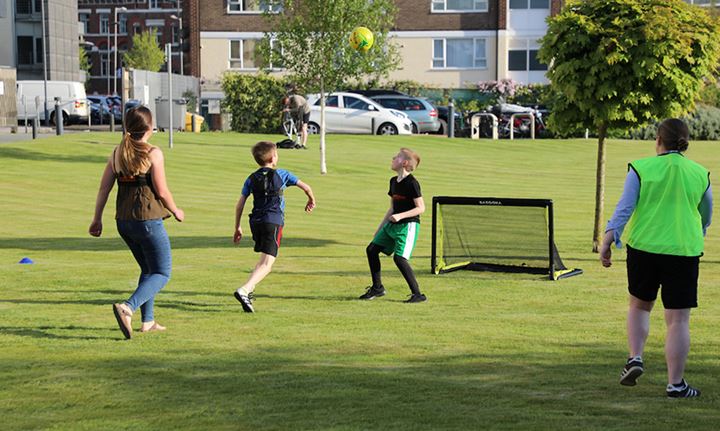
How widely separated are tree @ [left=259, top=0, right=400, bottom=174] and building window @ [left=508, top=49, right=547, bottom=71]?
35578mm

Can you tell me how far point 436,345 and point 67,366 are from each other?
2757 millimetres

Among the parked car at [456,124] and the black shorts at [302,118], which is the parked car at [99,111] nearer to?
the parked car at [456,124]

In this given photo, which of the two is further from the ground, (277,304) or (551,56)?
(551,56)

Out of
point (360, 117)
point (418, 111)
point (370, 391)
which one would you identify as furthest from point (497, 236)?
point (418, 111)

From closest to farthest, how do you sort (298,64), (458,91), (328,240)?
(328,240)
(298,64)
(458,91)

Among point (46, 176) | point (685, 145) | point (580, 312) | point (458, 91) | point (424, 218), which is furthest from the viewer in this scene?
A: point (458, 91)

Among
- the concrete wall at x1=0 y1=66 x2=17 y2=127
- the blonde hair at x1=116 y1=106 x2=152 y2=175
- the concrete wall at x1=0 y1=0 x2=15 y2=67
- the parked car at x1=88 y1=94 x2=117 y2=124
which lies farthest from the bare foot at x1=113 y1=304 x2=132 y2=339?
the concrete wall at x1=0 y1=0 x2=15 y2=67

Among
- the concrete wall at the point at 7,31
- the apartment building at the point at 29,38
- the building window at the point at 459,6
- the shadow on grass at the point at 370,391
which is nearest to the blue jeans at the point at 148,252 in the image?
the shadow on grass at the point at 370,391

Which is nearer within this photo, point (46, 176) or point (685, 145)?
point (685, 145)

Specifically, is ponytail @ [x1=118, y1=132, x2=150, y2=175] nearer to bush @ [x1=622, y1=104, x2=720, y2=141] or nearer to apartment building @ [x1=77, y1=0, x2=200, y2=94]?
bush @ [x1=622, y1=104, x2=720, y2=141]

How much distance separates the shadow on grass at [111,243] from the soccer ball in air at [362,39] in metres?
13.6

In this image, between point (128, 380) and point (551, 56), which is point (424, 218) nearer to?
point (551, 56)

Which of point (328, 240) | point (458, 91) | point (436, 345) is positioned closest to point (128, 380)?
point (436, 345)

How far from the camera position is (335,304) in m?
11.5
